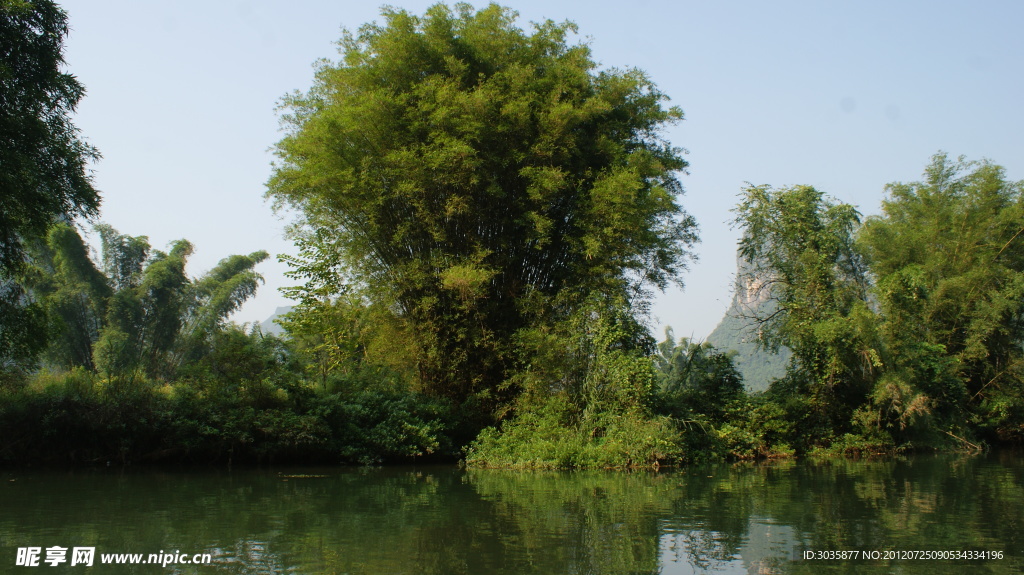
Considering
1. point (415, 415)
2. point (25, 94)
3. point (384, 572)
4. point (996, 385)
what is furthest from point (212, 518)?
point (996, 385)

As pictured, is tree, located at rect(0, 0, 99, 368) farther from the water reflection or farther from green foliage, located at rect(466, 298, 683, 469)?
green foliage, located at rect(466, 298, 683, 469)

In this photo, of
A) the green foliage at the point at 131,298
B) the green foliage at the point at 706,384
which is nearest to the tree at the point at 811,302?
the green foliage at the point at 706,384

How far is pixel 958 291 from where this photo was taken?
1858cm

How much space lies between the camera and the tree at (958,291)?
16609 mm

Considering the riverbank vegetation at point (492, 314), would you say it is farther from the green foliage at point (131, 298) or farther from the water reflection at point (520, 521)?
the green foliage at point (131, 298)

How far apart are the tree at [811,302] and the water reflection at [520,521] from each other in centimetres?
411

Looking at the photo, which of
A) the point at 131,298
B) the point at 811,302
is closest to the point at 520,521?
the point at 811,302

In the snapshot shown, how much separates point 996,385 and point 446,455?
14.6 meters

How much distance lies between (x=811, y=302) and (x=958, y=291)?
19.1ft

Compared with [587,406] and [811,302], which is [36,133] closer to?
[587,406]

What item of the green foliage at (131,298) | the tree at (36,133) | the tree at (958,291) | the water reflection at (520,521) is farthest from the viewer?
the green foliage at (131,298)

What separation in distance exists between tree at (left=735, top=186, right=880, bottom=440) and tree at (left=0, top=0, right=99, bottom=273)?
14.0 m

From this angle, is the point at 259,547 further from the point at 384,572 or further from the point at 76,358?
the point at 76,358

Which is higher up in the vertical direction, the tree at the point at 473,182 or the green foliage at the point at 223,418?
the tree at the point at 473,182
